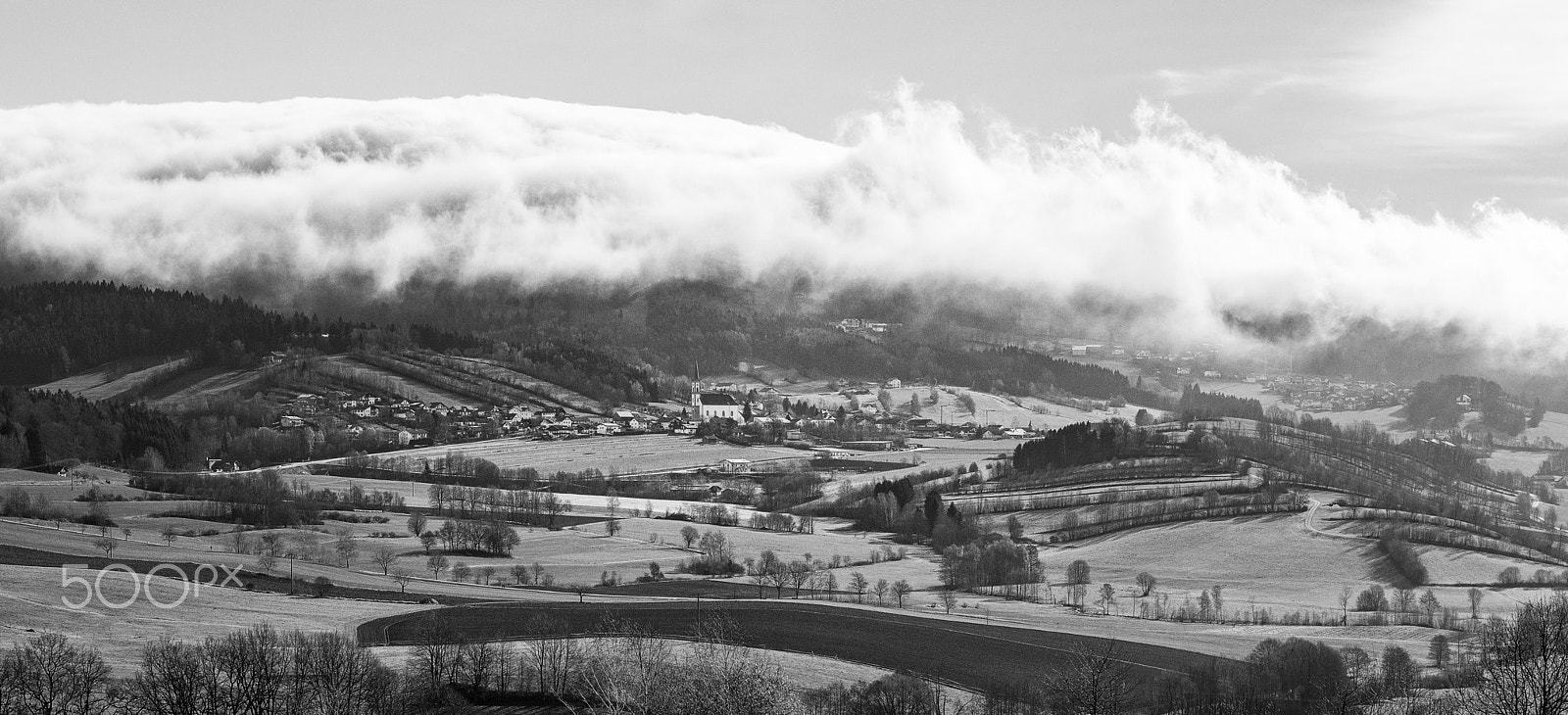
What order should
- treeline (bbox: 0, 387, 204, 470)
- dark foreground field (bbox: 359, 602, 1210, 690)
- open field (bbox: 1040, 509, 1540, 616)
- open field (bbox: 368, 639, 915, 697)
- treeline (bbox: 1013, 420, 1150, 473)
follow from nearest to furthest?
1. open field (bbox: 368, 639, 915, 697)
2. dark foreground field (bbox: 359, 602, 1210, 690)
3. open field (bbox: 1040, 509, 1540, 616)
4. treeline (bbox: 0, 387, 204, 470)
5. treeline (bbox: 1013, 420, 1150, 473)

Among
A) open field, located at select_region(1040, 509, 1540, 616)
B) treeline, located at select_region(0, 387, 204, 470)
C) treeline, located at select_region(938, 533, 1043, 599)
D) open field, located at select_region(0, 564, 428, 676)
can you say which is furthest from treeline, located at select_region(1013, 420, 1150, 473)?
treeline, located at select_region(0, 387, 204, 470)

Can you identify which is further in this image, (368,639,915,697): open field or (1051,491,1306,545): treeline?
(1051,491,1306,545): treeline

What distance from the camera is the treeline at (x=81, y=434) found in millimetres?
160750

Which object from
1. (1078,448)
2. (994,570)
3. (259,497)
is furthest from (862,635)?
(1078,448)

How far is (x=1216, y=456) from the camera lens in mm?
160375

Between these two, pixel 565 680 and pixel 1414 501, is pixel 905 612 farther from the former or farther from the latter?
pixel 1414 501

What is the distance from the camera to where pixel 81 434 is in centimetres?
17125
